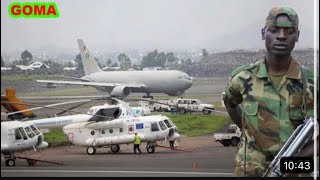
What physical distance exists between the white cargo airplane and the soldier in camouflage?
82.1 feet

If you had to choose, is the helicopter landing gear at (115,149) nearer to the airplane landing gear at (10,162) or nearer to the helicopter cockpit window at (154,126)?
the helicopter cockpit window at (154,126)

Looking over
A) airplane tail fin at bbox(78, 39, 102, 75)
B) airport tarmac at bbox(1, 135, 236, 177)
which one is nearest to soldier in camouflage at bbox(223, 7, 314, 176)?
airport tarmac at bbox(1, 135, 236, 177)

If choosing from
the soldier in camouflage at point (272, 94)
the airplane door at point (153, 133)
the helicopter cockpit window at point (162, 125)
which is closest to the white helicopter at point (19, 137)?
the airplane door at point (153, 133)

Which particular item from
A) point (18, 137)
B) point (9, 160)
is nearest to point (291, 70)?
point (9, 160)

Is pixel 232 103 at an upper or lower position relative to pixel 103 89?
upper

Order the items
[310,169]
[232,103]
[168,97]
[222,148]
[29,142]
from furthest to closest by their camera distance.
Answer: [168,97] < [222,148] < [29,142] < [232,103] < [310,169]

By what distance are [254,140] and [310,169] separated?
0.77 ft

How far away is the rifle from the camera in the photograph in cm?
206

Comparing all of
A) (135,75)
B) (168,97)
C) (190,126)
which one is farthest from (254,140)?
(168,97)

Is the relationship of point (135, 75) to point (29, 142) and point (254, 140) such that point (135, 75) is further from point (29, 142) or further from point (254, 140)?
point (254, 140)

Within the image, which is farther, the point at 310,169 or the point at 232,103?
the point at 232,103

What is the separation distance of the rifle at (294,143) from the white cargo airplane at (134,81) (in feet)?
82.5

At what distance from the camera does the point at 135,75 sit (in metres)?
28.9
